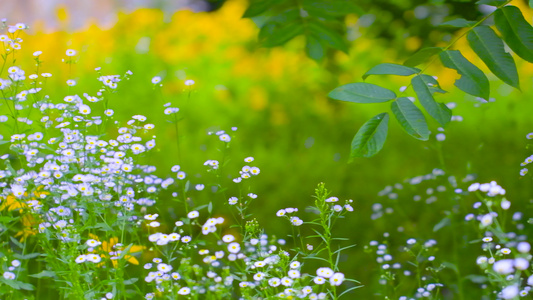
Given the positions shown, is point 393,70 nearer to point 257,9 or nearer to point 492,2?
point 492,2

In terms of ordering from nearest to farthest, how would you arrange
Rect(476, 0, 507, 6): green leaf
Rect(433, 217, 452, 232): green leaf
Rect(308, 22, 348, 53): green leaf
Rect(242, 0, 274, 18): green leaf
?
Rect(476, 0, 507, 6): green leaf < Rect(433, 217, 452, 232): green leaf < Rect(242, 0, 274, 18): green leaf < Rect(308, 22, 348, 53): green leaf

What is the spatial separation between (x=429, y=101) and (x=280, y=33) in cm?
108

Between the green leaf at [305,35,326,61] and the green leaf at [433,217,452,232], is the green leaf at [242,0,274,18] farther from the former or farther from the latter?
the green leaf at [433,217,452,232]

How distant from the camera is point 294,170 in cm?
387

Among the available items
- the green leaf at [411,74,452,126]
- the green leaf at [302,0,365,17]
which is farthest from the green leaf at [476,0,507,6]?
the green leaf at [302,0,365,17]

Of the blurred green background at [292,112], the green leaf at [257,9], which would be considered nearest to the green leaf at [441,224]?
the blurred green background at [292,112]

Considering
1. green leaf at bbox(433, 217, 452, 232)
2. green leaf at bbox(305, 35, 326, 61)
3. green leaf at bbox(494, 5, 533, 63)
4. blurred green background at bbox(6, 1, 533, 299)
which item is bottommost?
blurred green background at bbox(6, 1, 533, 299)

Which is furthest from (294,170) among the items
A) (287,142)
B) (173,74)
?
(173,74)

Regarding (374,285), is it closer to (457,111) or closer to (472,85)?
(472,85)

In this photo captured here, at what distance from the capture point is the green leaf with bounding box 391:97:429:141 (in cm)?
170

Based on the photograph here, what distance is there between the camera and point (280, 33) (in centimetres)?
272

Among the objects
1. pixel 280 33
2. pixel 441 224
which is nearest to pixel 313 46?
pixel 280 33

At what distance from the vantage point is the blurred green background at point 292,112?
3.54 m

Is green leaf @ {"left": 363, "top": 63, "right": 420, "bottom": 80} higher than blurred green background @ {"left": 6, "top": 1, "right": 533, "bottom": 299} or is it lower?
higher
